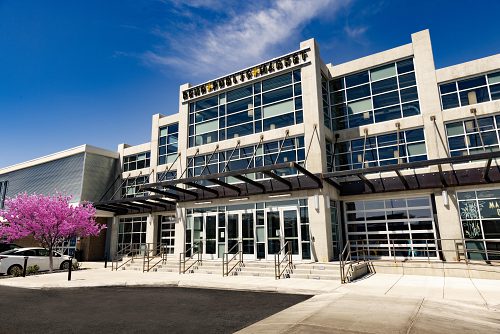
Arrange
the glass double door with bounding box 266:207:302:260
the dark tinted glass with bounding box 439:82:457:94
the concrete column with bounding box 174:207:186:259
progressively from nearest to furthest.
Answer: the glass double door with bounding box 266:207:302:260, the dark tinted glass with bounding box 439:82:457:94, the concrete column with bounding box 174:207:186:259

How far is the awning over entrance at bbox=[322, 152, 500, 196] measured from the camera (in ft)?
52.0

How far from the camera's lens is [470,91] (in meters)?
18.2

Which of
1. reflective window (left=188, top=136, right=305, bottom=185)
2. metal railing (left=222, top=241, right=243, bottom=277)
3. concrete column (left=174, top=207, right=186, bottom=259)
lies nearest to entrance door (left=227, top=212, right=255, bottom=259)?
metal railing (left=222, top=241, right=243, bottom=277)

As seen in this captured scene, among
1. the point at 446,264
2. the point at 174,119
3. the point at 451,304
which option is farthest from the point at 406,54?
the point at 174,119

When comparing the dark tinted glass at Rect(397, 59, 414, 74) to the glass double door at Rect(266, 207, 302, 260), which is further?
the dark tinted glass at Rect(397, 59, 414, 74)

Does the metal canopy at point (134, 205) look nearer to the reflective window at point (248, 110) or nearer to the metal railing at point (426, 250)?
the reflective window at point (248, 110)

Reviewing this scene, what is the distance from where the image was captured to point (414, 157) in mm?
18844

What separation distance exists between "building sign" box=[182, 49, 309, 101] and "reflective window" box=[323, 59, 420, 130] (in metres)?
2.75

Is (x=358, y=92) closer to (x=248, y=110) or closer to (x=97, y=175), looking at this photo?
(x=248, y=110)

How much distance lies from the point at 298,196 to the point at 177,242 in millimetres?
9609

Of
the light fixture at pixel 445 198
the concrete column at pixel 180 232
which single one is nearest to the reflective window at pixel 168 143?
the concrete column at pixel 180 232

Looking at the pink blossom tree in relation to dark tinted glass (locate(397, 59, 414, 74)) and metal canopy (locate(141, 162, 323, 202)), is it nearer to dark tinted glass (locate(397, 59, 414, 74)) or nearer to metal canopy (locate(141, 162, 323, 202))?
metal canopy (locate(141, 162, 323, 202))

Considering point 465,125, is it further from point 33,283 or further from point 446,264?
point 33,283

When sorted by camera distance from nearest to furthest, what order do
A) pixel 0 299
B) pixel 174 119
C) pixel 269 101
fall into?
pixel 0 299, pixel 269 101, pixel 174 119
